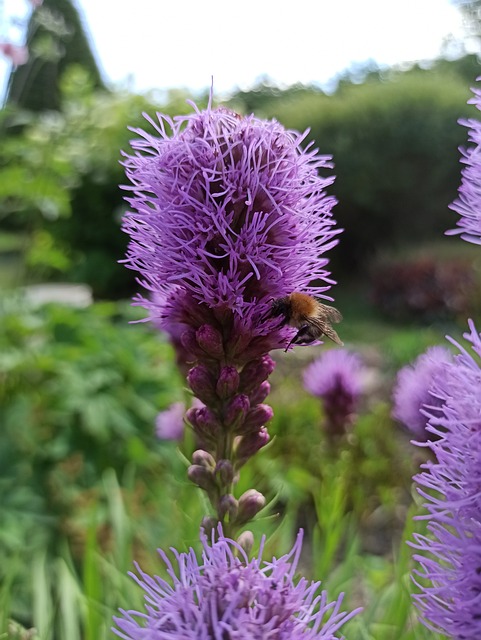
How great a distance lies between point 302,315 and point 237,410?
0.67ft

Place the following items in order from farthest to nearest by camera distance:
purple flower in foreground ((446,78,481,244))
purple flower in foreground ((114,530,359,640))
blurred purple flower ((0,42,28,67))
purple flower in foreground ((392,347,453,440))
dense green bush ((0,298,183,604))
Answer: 1. blurred purple flower ((0,42,28,67))
2. dense green bush ((0,298,183,604))
3. purple flower in foreground ((392,347,453,440))
4. purple flower in foreground ((446,78,481,244))
5. purple flower in foreground ((114,530,359,640))

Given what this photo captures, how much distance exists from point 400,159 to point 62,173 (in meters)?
8.00

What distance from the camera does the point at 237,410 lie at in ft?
3.80

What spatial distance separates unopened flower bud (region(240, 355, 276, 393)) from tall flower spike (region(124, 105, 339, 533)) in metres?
0.02

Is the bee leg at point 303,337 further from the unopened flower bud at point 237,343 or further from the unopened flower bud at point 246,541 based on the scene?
the unopened flower bud at point 246,541

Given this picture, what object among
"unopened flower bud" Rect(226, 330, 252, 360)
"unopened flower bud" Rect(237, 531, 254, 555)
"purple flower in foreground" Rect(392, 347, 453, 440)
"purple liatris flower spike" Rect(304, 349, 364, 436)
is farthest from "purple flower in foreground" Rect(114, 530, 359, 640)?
"purple liatris flower spike" Rect(304, 349, 364, 436)

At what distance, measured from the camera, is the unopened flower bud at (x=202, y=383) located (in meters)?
→ 1.17

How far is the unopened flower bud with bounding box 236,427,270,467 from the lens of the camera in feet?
4.01

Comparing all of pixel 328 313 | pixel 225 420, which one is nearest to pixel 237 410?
pixel 225 420

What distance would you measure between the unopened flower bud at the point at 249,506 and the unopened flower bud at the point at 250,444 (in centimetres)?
9

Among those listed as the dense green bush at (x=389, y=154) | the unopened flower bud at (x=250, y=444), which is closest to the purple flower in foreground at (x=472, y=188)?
the unopened flower bud at (x=250, y=444)

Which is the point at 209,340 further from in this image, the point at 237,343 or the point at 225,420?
the point at 225,420

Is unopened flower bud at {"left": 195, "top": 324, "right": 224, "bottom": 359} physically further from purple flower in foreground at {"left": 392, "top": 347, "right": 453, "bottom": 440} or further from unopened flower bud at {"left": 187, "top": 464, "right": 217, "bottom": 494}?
purple flower in foreground at {"left": 392, "top": 347, "right": 453, "bottom": 440}

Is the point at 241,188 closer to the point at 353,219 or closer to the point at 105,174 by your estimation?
the point at 105,174
